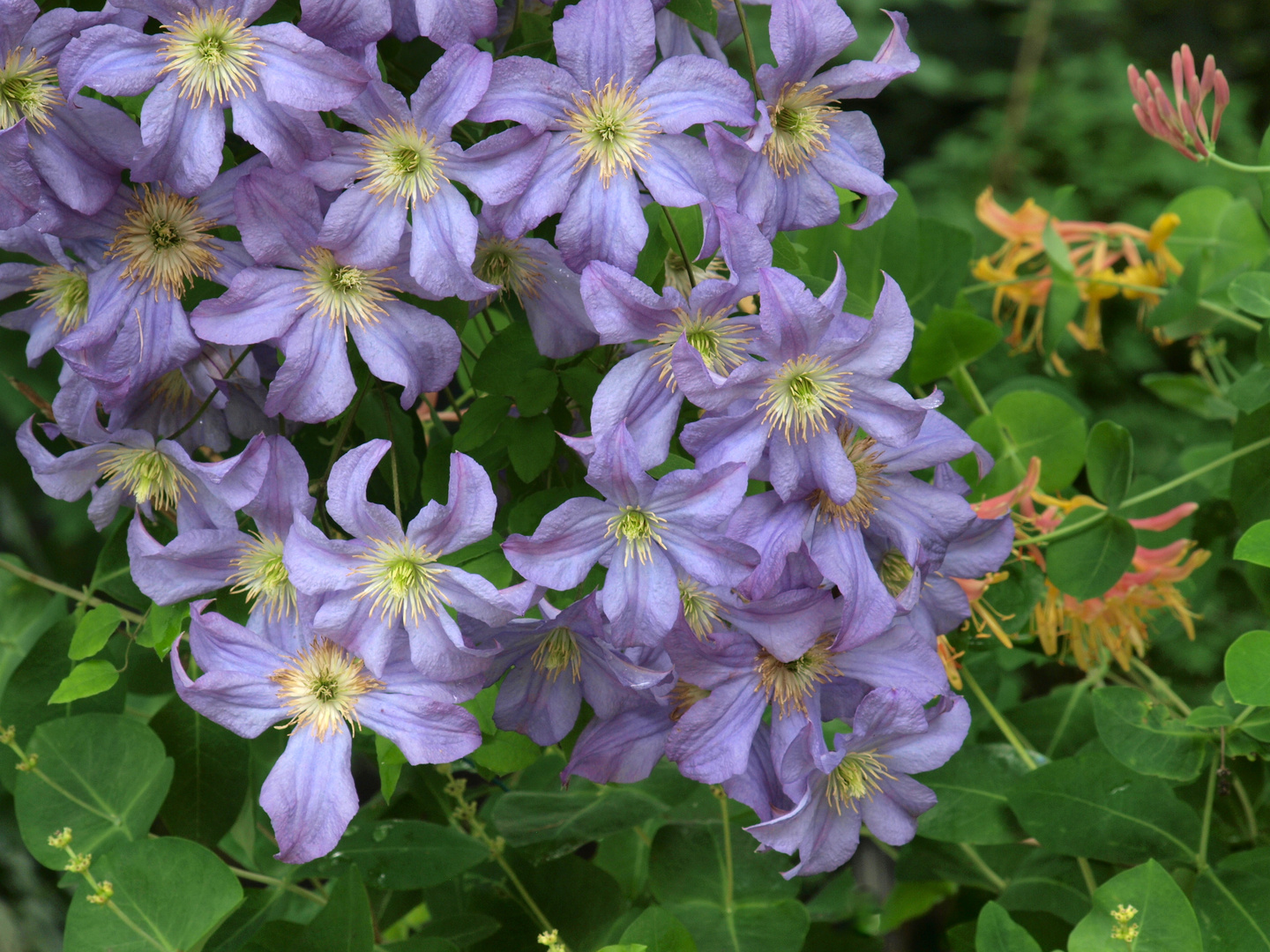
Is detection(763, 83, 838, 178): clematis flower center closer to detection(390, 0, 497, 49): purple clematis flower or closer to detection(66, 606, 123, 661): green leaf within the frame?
detection(390, 0, 497, 49): purple clematis flower

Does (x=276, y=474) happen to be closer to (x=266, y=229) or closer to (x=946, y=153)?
(x=266, y=229)

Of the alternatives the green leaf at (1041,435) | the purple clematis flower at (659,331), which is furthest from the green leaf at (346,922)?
the green leaf at (1041,435)

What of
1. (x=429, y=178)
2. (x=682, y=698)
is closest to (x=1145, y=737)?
(x=682, y=698)

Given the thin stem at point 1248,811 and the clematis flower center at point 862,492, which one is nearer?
the clematis flower center at point 862,492

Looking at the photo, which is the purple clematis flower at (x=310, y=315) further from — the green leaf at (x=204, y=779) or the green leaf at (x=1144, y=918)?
the green leaf at (x=1144, y=918)

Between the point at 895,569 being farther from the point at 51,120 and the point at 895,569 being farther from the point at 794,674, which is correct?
the point at 51,120

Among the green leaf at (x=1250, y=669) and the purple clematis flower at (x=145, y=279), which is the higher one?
the purple clematis flower at (x=145, y=279)

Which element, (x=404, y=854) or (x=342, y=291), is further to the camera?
(x=404, y=854)

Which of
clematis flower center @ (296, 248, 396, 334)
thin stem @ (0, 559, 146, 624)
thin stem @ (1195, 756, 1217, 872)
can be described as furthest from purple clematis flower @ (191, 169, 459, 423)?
thin stem @ (1195, 756, 1217, 872)
